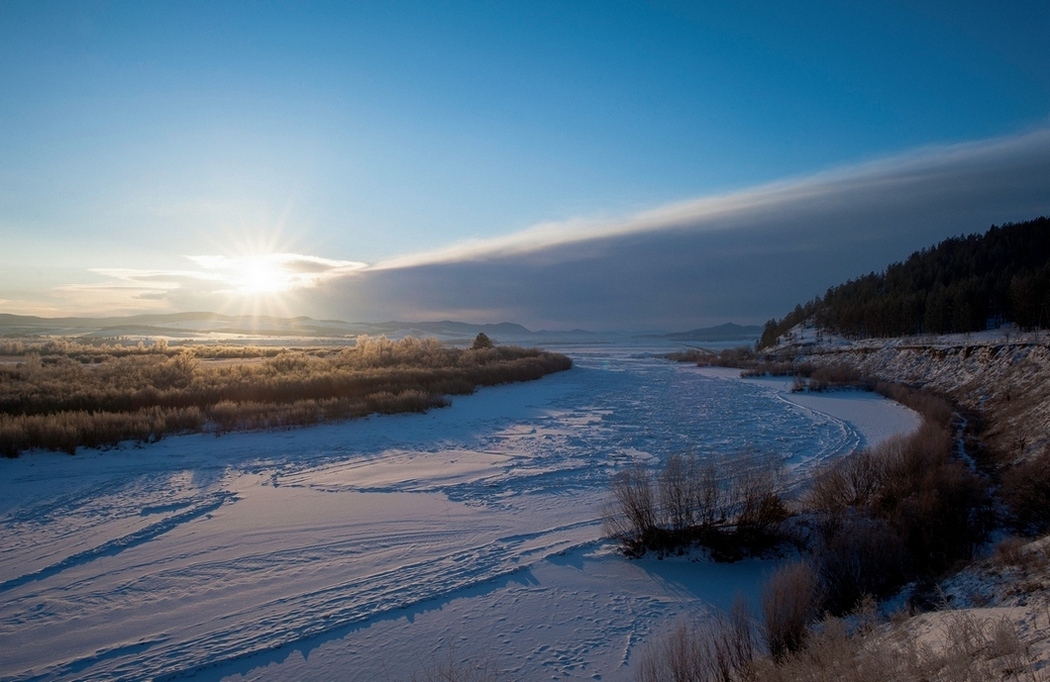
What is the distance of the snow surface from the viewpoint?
470cm

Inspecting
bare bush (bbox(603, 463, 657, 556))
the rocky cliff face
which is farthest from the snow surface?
the rocky cliff face

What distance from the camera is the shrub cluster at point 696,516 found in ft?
21.9

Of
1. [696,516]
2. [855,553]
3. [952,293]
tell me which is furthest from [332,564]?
[952,293]

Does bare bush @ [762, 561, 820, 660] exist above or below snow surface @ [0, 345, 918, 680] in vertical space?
above

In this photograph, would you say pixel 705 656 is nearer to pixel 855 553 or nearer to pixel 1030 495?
pixel 855 553

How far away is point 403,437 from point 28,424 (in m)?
7.77

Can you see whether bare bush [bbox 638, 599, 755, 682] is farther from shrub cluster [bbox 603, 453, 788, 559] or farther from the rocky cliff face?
the rocky cliff face

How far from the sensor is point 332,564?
21.0 ft

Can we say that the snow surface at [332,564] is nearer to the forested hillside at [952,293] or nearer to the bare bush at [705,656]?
the bare bush at [705,656]

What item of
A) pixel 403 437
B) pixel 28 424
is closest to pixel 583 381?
pixel 403 437

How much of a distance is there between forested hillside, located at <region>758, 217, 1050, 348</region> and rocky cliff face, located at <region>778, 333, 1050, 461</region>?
33.6 feet

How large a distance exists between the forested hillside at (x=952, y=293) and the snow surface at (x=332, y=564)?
31.4 metres

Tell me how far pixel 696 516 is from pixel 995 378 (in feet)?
50.3

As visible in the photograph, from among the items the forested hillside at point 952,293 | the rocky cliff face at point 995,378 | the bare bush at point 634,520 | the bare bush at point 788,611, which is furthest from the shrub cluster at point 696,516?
the forested hillside at point 952,293
